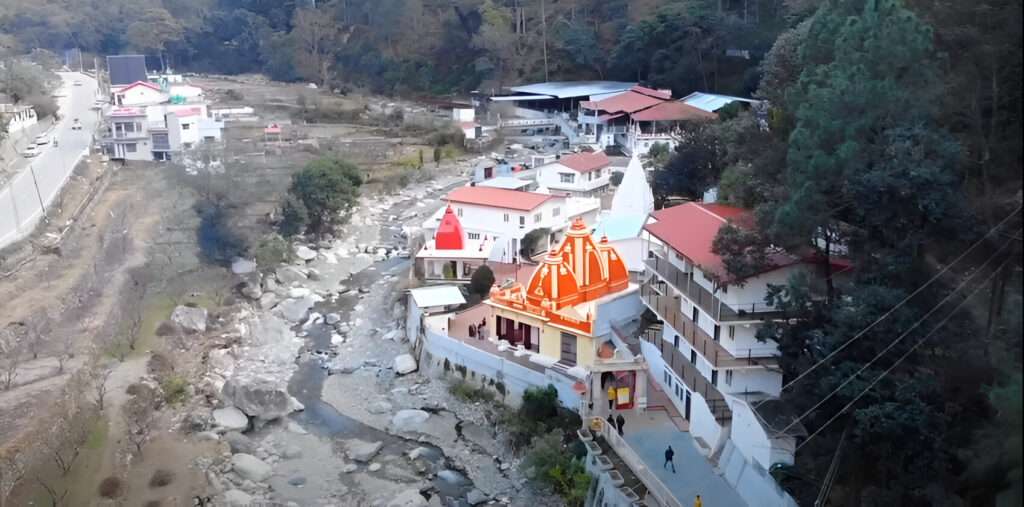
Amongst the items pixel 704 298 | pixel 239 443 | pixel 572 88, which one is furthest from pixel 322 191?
pixel 572 88

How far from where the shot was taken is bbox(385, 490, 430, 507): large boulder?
16.8m

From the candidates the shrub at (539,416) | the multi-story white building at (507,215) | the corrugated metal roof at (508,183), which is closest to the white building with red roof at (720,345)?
the shrub at (539,416)

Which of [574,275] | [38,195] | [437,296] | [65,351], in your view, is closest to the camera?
[574,275]

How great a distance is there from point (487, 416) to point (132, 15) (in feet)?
215

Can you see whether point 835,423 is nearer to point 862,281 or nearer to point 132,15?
point 862,281

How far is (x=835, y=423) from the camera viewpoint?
42.7 ft

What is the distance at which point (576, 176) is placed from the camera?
3197cm

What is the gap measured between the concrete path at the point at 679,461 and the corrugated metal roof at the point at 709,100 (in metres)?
23.6

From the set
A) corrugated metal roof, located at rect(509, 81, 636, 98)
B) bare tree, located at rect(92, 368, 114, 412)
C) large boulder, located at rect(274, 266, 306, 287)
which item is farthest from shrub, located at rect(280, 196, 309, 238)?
corrugated metal roof, located at rect(509, 81, 636, 98)

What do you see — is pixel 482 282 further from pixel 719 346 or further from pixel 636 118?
pixel 636 118

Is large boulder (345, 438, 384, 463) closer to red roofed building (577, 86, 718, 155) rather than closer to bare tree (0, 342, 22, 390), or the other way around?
bare tree (0, 342, 22, 390)

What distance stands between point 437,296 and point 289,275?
26.5ft

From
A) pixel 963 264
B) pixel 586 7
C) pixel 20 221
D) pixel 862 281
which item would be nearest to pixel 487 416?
pixel 862 281

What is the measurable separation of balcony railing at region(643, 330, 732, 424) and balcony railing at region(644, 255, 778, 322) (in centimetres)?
130
